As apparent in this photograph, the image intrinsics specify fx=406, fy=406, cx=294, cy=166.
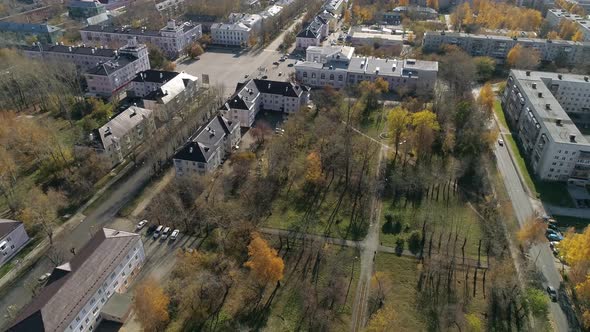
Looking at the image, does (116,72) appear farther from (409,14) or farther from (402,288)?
(409,14)

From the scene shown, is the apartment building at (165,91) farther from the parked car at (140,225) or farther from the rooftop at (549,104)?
the rooftop at (549,104)

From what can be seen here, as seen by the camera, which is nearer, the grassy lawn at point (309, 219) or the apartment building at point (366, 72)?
the grassy lawn at point (309, 219)

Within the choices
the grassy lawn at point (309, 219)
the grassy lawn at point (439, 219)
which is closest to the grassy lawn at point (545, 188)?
the grassy lawn at point (439, 219)

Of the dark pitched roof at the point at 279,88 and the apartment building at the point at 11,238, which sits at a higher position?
the dark pitched roof at the point at 279,88

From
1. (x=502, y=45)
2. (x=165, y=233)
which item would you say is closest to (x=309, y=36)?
(x=502, y=45)

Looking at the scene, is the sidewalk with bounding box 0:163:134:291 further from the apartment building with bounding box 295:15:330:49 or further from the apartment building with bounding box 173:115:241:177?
the apartment building with bounding box 295:15:330:49
